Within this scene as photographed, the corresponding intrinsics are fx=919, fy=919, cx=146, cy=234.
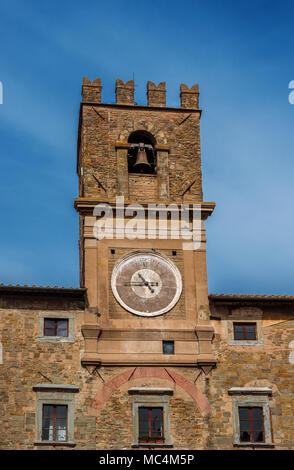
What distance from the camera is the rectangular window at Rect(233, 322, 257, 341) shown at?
2970cm

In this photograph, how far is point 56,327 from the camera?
29.1 metres

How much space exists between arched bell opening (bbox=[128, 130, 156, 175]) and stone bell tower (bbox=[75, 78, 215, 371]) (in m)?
0.04

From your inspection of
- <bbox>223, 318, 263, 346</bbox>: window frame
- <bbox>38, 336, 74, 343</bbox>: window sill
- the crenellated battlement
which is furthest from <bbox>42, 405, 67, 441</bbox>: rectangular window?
the crenellated battlement

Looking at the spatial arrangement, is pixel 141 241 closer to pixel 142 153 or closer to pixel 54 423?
pixel 142 153

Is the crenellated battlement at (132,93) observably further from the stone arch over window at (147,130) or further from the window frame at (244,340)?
the window frame at (244,340)

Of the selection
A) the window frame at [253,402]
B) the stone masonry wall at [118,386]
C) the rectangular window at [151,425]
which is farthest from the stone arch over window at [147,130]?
the rectangular window at [151,425]

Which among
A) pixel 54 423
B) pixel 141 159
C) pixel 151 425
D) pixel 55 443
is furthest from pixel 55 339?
pixel 141 159

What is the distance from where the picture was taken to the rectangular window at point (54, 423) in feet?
90.3

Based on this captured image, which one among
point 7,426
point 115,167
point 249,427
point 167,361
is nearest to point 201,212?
point 115,167

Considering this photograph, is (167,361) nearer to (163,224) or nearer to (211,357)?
(211,357)

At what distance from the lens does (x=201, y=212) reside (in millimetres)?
31391

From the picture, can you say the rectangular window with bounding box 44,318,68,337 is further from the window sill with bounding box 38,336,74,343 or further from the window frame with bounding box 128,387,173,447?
the window frame with bounding box 128,387,173,447

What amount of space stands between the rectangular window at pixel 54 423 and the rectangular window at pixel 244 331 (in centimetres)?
605

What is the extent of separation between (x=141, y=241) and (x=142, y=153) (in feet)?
11.5
